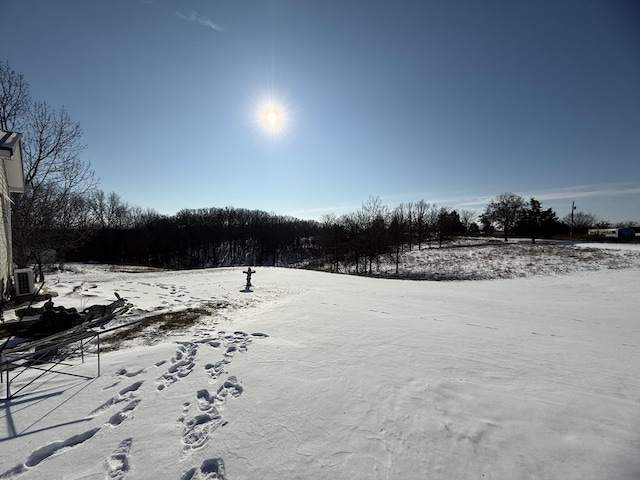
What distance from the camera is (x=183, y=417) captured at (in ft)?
10.2

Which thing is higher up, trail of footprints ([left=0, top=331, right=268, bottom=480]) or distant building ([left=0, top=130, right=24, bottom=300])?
distant building ([left=0, top=130, right=24, bottom=300])

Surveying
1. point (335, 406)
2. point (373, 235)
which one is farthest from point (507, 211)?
point (335, 406)

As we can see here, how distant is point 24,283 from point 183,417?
10.5m

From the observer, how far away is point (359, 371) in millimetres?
4277

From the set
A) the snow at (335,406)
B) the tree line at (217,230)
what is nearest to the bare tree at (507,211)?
the tree line at (217,230)

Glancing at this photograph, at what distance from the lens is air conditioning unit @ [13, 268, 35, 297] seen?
346 inches

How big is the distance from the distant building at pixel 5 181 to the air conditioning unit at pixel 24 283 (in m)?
0.36

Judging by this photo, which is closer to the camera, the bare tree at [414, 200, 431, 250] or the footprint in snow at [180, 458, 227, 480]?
the footprint in snow at [180, 458, 227, 480]

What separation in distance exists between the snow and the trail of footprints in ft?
0.06

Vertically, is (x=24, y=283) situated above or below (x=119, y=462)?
above

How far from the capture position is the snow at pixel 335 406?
2514 millimetres

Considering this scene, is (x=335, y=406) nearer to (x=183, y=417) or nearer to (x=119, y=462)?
(x=183, y=417)

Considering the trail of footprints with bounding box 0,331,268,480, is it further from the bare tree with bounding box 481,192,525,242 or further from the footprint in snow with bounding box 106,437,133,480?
the bare tree with bounding box 481,192,525,242

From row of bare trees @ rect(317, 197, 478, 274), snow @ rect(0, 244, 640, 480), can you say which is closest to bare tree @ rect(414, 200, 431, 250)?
row of bare trees @ rect(317, 197, 478, 274)
